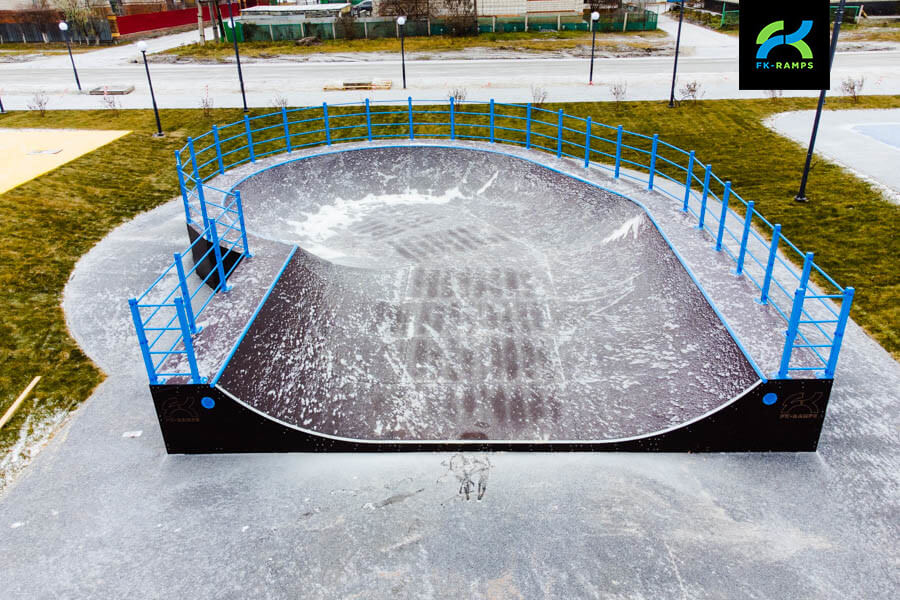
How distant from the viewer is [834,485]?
667cm

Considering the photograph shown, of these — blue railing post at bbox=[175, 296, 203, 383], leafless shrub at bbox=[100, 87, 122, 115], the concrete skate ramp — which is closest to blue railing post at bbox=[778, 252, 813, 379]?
the concrete skate ramp

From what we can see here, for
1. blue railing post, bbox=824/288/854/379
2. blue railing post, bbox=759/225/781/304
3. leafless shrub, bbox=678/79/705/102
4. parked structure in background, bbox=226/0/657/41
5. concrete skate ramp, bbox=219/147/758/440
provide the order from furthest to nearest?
1. parked structure in background, bbox=226/0/657/41
2. leafless shrub, bbox=678/79/705/102
3. blue railing post, bbox=759/225/781/304
4. concrete skate ramp, bbox=219/147/758/440
5. blue railing post, bbox=824/288/854/379

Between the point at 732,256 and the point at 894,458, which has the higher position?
the point at 732,256

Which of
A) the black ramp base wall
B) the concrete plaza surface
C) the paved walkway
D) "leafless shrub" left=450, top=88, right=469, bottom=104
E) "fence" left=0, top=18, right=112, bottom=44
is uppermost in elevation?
"fence" left=0, top=18, right=112, bottom=44

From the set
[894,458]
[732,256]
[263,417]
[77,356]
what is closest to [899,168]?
[732,256]

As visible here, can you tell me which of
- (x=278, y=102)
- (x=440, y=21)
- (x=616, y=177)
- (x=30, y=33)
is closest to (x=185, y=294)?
(x=616, y=177)

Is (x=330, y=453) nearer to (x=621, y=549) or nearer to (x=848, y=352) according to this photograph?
(x=621, y=549)

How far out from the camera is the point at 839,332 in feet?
21.2

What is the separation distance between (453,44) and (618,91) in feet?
52.7

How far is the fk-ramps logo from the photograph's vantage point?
10.5 m

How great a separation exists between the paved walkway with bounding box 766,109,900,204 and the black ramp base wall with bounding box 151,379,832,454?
9.77m

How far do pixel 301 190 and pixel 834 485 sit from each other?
1199 centimetres

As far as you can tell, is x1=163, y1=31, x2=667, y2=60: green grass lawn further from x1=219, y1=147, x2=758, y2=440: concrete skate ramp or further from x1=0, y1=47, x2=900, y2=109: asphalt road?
x1=219, y1=147, x2=758, y2=440: concrete skate ramp

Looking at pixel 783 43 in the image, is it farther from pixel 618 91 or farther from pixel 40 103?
pixel 40 103
